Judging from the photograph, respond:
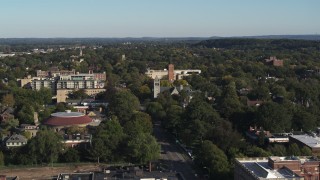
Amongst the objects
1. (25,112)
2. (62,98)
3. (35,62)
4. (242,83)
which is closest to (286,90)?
(242,83)

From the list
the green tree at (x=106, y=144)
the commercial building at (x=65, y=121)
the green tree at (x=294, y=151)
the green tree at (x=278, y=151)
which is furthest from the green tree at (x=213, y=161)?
the commercial building at (x=65, y=121)

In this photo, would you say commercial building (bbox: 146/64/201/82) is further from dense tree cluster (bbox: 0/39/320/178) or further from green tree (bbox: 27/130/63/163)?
green tree (bbox: 27/130/63/163)

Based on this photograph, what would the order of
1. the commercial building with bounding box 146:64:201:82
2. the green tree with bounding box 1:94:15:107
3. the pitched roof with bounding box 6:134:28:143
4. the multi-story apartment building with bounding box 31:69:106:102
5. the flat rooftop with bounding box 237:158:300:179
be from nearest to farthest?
1. the flat rooftop with bounding box 237:158:300:179
2. the pitched roof with bounding box 6:134:28:143
3. the green tree with bounding box 1:94:15:107
4. the multi-story apartment building with bounding box 31:69:106:102
5. the commercial building with bounding box 146:64:201:82

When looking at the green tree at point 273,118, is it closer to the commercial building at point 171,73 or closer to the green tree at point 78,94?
the green tree at point 78,94

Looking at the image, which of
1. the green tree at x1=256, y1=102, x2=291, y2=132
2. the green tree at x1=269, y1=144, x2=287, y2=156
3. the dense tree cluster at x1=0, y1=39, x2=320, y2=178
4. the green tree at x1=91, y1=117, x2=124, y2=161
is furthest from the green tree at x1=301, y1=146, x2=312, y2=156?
the green tree at x1=91, y1=117, x2=124, y2=161

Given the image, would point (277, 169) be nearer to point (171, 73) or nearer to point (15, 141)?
point (15, 141)

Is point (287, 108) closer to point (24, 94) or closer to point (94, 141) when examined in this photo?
point (94, 141)
